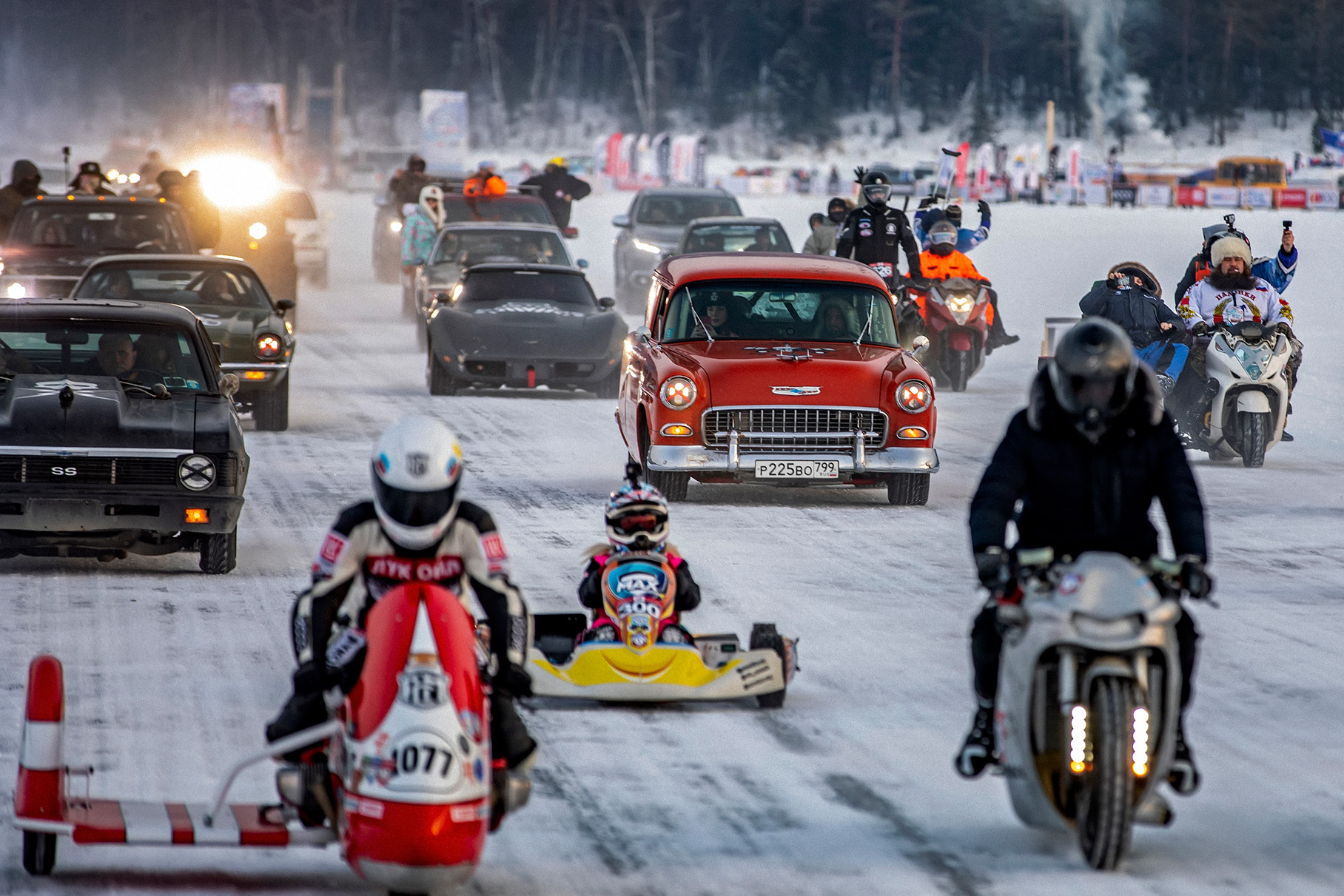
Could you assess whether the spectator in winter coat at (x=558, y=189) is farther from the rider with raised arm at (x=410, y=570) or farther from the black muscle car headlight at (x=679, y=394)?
the rider with raised arm at (x=410, y=570)

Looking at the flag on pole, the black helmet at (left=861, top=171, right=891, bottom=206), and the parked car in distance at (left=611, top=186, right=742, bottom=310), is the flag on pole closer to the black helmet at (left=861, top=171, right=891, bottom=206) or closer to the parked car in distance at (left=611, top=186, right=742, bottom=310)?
the parked car in distance at (left=611, top=186, right=742, bottom=310)

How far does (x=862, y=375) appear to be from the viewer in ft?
44.7

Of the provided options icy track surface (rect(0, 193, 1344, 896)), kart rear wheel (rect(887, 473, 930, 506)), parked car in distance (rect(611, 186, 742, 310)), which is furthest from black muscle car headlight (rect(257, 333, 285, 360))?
parked car in distance (rect(611, 186, 742, 310))

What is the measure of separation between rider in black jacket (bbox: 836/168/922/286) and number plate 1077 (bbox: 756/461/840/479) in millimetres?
7644

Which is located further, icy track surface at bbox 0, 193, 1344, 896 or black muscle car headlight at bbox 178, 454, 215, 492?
black muscle car headlight at bbox 178, 454, 215, 492

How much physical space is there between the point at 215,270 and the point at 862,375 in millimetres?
6421

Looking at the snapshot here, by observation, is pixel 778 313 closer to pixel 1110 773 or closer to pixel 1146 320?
pixel 1146 320

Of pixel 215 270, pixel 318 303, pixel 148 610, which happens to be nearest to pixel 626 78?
pixel 318 303

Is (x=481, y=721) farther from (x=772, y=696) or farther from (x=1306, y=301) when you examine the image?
(x=1306, y=301)

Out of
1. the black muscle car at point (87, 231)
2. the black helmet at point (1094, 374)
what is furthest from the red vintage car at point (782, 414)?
the black muscle car at point (87, 231)

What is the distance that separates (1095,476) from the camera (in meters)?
5.89

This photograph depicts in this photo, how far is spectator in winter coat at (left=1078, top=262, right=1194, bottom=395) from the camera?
54.4 feet

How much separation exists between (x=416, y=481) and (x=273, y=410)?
39.9 ft

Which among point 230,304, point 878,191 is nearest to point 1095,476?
point 230,304
